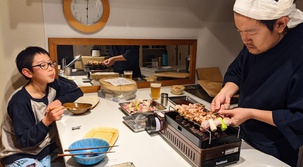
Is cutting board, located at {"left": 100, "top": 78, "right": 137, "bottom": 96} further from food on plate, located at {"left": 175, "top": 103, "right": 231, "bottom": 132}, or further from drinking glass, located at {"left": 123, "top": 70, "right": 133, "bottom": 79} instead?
food on plate, located at {"left": 175, "top": 103, "right": 231, "bottom": 132}

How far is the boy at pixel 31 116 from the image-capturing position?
114 cm

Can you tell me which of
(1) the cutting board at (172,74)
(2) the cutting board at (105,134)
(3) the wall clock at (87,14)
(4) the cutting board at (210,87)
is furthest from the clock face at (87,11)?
(4) the cutting board at (210,87)

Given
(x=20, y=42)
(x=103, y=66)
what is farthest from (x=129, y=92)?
(x=20, y=42)

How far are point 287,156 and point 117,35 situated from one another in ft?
4.40

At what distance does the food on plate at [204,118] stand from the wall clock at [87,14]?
0.97 m

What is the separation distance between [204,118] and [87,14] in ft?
3.79

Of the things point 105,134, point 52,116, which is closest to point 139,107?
point 105,134

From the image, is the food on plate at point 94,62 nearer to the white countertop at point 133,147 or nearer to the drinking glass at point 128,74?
the drinking glass at point 128,74

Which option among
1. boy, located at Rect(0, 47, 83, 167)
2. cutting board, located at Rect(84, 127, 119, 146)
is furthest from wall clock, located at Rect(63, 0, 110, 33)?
cutting board, located at Rect(84, 127, 119, 146)

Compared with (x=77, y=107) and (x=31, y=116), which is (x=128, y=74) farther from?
(x=31, y=116)

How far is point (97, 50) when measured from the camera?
5.63 feet

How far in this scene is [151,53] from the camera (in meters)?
1.88

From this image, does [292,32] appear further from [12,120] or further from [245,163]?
[12,120]

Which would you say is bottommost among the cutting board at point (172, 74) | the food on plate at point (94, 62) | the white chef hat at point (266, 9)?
the cutting board at point (172, 74)
